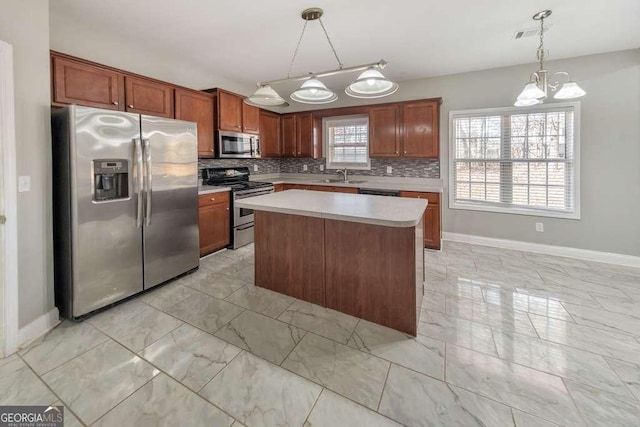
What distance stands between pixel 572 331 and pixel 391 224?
Answer: 5.49 ft

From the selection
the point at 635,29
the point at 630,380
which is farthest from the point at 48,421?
the point at 635,29

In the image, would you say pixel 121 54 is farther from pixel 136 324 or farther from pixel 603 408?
pixel 603 408

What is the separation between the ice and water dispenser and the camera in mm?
2346

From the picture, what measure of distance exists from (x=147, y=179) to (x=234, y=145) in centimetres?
191

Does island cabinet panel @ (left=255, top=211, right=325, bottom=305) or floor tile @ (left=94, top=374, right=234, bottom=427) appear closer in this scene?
floor tile @ (left=94, top=374, right=234, bottom=427)

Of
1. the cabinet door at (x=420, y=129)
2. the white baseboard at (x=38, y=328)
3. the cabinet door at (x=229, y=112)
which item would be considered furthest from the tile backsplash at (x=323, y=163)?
the white baseboard at (x=38, y=328)

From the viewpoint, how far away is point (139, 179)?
260 centimetres

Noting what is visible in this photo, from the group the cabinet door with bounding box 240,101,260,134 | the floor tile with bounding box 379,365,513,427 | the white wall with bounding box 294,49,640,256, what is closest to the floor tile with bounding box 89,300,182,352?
the floor tile with bounding box 379,365,513,427

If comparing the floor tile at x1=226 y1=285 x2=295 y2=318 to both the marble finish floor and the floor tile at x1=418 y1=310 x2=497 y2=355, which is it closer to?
the marble finish floor

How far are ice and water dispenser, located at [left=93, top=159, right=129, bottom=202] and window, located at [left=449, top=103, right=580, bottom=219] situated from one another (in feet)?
14.1

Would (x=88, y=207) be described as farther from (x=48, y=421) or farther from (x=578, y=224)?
(x=578, y=224)

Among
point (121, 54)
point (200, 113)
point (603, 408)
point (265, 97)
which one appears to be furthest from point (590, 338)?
point (121, 54)

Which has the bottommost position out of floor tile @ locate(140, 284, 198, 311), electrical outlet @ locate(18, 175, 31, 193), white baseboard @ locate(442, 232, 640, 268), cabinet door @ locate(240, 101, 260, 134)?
floor tile @ locate(140, 284, 198, 311)

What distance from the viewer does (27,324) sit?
205 cm
